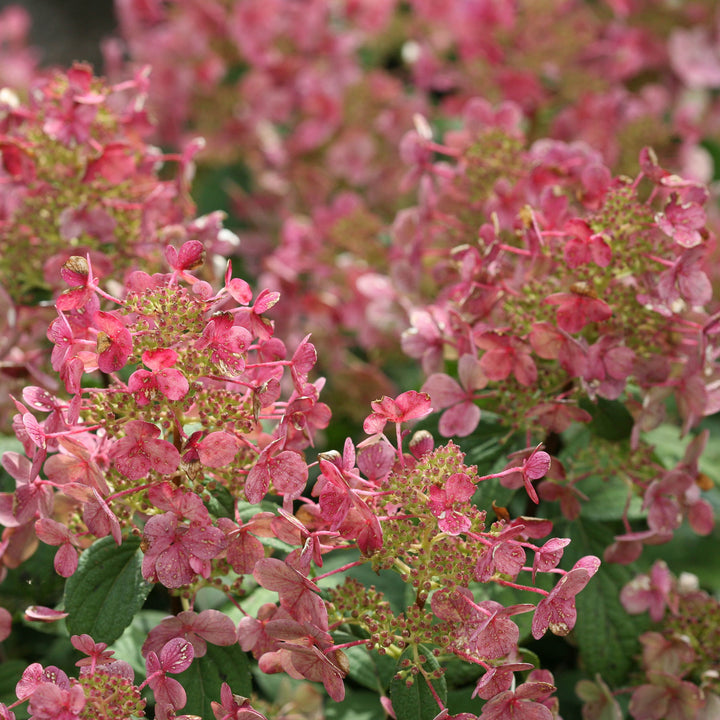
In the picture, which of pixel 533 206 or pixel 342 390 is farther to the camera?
pixel 342 390

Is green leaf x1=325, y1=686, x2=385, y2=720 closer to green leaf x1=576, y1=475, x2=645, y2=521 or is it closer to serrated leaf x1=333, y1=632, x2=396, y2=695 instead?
serrated leaf x1=333, y1=632, x2=396, y2=695

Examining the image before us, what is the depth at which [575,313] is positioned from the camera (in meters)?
0.85

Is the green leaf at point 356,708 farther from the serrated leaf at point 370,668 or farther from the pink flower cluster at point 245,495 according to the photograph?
the pink flower cluster at point 245,495

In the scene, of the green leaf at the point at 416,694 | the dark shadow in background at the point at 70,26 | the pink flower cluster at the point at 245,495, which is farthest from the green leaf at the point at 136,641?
the dark shadow in background at the point at 70,26

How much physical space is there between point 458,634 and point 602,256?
41 cm

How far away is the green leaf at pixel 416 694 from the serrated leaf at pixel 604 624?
287mm

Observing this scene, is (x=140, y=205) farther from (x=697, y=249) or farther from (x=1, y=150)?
(x=697, y=249)

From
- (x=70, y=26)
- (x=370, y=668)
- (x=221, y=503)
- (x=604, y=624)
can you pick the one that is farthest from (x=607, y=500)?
(x=70, y=26)

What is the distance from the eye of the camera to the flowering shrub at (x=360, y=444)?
718mm

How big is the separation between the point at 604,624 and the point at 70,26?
2792 millimetres

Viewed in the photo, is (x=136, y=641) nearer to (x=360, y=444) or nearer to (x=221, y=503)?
(x=221, y=503)

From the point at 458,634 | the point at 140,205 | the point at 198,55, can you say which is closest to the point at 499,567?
the point at 458,634

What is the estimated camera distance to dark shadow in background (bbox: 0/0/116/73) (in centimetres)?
283

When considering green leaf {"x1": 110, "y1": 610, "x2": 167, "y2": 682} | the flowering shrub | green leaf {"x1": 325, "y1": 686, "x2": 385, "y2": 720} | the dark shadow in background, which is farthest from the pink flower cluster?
the dark shadow in background
